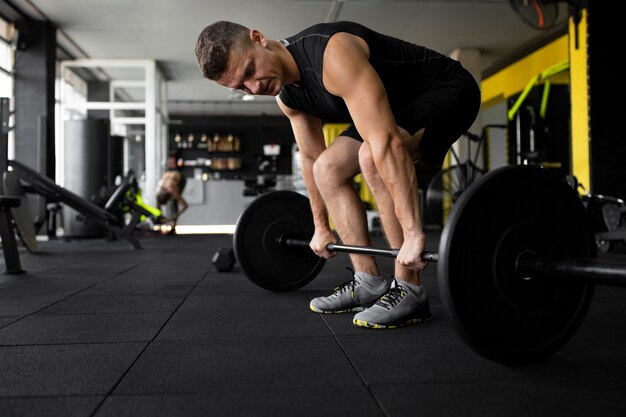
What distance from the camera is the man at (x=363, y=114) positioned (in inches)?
47.2

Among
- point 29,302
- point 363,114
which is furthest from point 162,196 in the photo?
point 363,114

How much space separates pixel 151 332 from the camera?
1317mm

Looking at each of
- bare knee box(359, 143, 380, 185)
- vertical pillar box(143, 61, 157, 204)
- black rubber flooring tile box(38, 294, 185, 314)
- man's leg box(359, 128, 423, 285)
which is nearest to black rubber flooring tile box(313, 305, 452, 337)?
man's leg box(359, 128, 423, 285)

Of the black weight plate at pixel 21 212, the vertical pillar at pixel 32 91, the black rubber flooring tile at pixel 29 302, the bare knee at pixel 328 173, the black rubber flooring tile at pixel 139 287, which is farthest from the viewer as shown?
the vertical pillar at pixel 32 91

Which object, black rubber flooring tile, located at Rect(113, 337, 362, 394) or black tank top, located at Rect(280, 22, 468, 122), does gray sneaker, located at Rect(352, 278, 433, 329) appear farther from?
black tank top, located at Rect(280, 22, 468, 122)

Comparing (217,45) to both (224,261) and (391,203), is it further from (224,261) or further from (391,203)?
(224,261)

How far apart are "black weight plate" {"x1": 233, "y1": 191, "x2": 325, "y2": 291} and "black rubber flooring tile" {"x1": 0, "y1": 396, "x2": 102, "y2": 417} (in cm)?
105

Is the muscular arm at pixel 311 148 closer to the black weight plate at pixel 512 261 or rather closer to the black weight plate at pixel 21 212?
the black weight plate at pixel 512 261

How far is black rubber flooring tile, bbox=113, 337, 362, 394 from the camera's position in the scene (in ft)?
2.93

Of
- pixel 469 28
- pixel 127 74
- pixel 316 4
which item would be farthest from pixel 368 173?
pixel 127 74

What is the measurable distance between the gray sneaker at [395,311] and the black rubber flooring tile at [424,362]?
3.3 inches

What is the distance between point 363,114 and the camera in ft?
3.93

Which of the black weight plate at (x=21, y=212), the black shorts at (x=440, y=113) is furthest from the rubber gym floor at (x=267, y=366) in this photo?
the black weight plate at (x=21, y=212)

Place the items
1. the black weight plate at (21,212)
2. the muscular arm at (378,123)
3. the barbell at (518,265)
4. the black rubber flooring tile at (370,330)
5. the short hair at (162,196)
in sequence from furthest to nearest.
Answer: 1. the short hair at (162,196)
2. the black weight plate at (21,212)
3. the black rubber flooring tile at (370,330)
4. the muscular arm at (378,123)
5. the barbell at (518,265)
